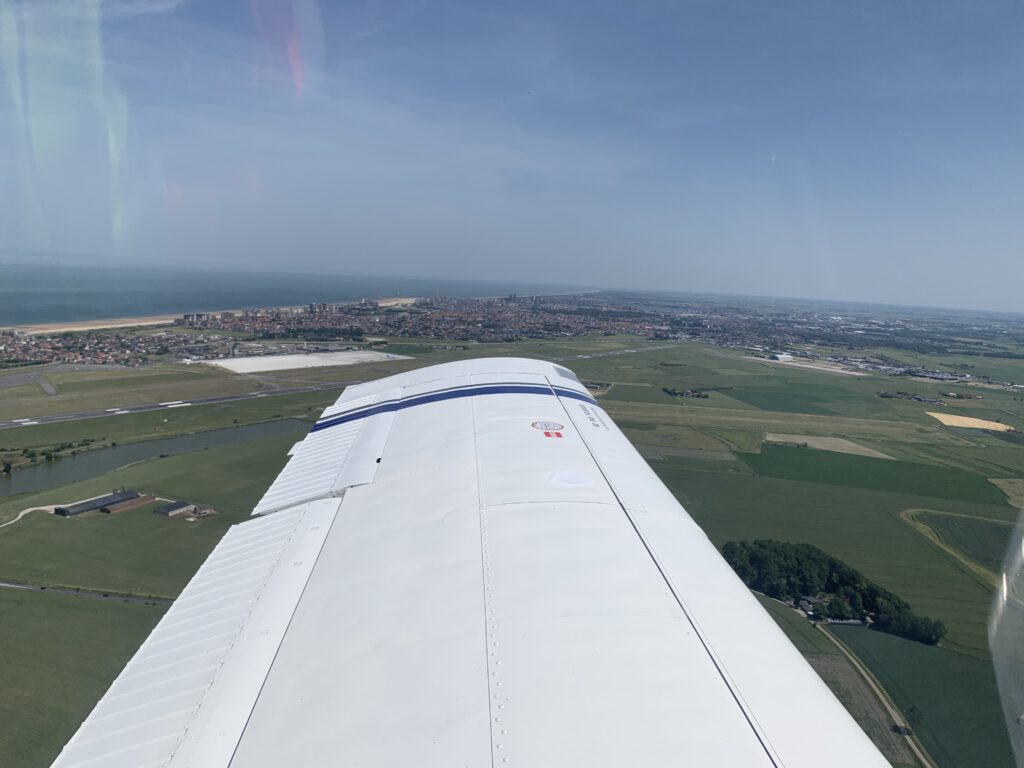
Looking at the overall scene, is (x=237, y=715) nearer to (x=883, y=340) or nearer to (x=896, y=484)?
(x=896, y=484)

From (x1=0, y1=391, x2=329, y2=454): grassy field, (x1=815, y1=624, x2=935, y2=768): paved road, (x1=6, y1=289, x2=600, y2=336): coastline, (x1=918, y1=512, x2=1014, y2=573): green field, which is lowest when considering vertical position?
(x1=815, y1=624, x2=935, y2=768): paved road

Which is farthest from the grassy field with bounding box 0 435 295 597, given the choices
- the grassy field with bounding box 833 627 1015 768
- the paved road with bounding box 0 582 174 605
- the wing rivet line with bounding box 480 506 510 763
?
the grassy field with bounding box 833 627 1015 768

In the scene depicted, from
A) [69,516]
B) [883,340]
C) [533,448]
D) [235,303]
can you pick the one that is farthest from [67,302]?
[883,340]

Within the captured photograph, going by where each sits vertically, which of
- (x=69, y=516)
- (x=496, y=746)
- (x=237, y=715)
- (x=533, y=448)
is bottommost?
(x=69, y=516)

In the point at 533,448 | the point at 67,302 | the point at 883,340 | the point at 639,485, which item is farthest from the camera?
the point at 67,302

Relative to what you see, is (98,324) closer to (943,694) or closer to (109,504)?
(109,504)

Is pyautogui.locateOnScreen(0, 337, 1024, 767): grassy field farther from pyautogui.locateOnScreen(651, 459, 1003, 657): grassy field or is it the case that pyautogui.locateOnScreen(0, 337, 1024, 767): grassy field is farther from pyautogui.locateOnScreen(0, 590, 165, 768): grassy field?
pyautogui.locateOnScreen(0, 590, 165, 768): grassy field

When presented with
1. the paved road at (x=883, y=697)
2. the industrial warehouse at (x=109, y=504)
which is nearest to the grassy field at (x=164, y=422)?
the industrial warehouse at (x=109, y=504)
